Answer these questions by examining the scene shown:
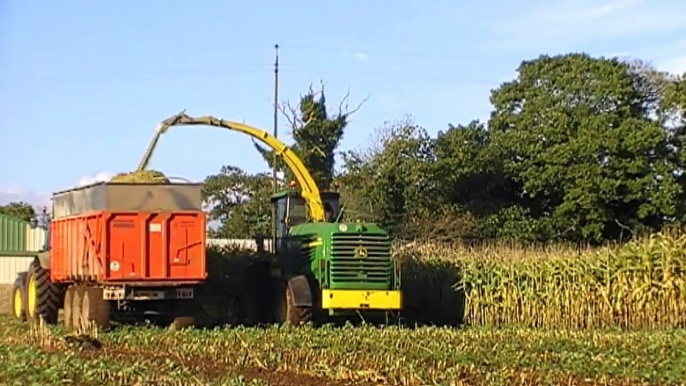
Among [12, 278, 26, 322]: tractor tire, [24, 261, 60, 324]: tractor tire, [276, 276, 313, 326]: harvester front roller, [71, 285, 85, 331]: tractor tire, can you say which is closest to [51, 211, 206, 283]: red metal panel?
[71, 285, 85, 331]: tractor tire

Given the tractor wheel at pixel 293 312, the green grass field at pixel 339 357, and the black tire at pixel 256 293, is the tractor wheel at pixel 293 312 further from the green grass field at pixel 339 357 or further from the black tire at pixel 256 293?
the black tire at pixel 256 293

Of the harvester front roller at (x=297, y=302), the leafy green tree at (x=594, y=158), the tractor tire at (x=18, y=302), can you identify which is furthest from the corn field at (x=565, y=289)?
the leafy green tree at (x=594, y=158)

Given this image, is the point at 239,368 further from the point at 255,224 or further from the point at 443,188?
the point at 255,224

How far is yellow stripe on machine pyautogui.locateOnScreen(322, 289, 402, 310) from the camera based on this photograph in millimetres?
23516

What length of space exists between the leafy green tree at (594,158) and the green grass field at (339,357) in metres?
28.9

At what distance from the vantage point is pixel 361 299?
2364 cm

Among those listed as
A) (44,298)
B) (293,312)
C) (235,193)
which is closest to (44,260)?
(44,298)

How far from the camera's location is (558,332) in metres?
23.7

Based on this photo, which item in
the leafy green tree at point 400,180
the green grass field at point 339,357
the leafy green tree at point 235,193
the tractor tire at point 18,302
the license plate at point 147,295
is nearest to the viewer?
the green grass field at point 339,357

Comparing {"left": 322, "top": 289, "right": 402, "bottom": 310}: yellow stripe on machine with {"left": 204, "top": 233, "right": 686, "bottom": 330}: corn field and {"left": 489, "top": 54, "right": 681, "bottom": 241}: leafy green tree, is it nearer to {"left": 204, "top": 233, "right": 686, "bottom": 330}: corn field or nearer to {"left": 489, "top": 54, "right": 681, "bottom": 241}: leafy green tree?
{"left": 204, "top": 233, "right": 686, "bottom": 330}: corn field

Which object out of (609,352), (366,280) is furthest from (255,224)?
(609,352)

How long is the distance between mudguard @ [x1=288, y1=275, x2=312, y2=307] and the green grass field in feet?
3.07

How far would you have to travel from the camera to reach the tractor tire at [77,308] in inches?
891

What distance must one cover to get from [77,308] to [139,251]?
2.15 metres
